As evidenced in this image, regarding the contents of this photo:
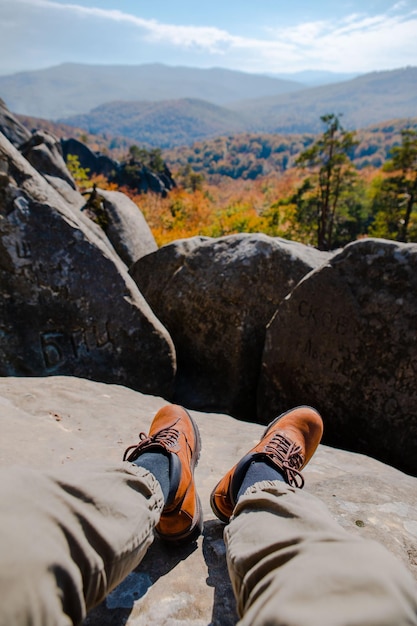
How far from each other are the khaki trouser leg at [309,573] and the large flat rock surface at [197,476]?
42 centimetres

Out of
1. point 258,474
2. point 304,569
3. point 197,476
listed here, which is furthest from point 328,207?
point 304,569

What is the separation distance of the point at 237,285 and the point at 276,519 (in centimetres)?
428

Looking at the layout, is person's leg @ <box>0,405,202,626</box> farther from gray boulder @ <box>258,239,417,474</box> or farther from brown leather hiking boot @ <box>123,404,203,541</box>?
gray boulder @ <box>258,239,417,474</box>

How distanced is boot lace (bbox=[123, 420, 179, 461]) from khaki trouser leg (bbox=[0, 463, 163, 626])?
519mm

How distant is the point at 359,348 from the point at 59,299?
336 cm

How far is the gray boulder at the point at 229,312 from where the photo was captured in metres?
5.66

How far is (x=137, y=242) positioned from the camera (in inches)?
419

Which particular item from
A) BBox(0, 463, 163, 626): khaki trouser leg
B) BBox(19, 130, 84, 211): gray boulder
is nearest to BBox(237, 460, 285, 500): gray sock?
BBox(0, 463, 163, 626): khaki trouser leg

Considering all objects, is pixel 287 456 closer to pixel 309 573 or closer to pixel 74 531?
pixel 309 573

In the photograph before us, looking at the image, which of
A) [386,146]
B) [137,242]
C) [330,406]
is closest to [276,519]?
[330,406]

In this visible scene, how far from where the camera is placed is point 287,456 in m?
2.53

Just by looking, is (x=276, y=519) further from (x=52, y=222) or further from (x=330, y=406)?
(x=52, y=222)

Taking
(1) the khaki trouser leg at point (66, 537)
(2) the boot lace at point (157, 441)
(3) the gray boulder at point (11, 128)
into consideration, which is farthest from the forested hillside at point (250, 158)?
(1) the khaki trouser leg at point (66, 537)

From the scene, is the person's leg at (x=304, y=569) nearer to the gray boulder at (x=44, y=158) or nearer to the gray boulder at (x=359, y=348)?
the gray boulder at (x=359, y=348)
